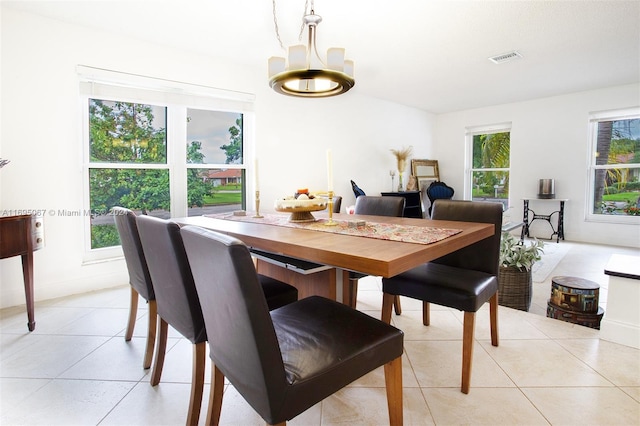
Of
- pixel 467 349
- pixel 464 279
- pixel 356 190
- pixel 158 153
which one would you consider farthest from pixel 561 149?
pixel 158 153

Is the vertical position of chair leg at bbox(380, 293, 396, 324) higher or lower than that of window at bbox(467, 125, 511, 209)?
lower

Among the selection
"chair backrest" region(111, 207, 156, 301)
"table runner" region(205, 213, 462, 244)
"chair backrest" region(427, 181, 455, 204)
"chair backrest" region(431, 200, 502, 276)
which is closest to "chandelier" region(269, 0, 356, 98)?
"table runner" region(205, 213, 462, 244)

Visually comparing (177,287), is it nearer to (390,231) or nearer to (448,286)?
(390,231)

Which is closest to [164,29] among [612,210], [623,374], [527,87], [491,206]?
[491,206]

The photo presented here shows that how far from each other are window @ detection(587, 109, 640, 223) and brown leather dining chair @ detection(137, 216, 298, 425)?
6259mm

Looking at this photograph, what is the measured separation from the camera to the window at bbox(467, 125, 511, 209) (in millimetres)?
6180

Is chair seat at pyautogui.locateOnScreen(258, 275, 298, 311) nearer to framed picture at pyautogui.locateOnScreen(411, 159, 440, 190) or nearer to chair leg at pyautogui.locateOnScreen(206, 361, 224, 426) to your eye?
chair leg at pyautogui.locateOnScreen(206, 361, 224, 426)

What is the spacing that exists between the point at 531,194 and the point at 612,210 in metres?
1.12

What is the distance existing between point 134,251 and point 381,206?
1.60 meters

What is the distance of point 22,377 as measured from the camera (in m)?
1.65

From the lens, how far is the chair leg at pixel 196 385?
124cm

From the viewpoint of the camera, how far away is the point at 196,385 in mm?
1246

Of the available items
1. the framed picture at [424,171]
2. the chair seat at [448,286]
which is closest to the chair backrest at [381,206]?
the chair seat at [448,286]

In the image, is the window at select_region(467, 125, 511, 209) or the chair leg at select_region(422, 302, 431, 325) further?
the window at select_region(467, 125, 511, 209)
